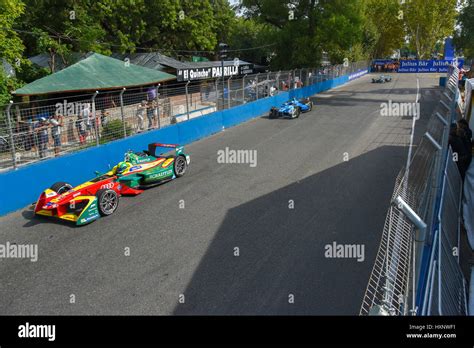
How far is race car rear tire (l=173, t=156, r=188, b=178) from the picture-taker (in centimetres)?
1116

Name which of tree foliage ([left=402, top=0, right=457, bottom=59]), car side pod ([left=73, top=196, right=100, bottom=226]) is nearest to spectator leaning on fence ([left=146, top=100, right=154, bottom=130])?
car side pod ([left=73, top=196, right=100, bottom=226])

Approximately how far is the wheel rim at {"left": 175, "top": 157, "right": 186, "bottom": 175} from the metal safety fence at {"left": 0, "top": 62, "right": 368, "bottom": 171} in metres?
2.43

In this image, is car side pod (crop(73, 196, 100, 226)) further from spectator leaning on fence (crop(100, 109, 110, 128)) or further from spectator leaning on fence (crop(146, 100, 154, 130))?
spectator leaning on fence (crop(146, 100, 154, 130))

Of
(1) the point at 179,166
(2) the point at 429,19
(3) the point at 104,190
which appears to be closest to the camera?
(3) the point at 104,190

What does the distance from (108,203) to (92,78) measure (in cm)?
1383

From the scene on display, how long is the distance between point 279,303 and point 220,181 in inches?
225

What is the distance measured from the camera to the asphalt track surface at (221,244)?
5688mm

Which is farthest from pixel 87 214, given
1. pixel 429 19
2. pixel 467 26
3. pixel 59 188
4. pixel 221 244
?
pixel 429 19

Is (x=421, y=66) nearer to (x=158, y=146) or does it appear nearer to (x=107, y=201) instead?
(x=158, y=146)

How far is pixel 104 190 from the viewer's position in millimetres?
8609

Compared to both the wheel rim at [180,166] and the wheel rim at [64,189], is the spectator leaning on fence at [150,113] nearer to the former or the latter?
the wheel rim at [180,166]

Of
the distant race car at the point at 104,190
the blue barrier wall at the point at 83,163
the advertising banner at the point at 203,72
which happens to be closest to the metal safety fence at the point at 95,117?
the blue barrier wall at the point at 83,163

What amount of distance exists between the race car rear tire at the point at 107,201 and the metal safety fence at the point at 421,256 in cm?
559
